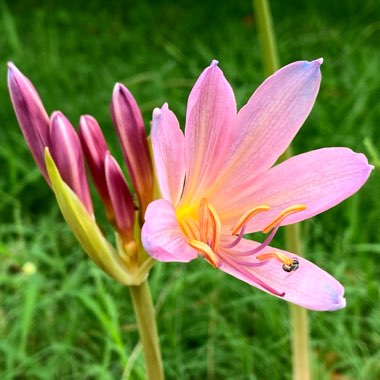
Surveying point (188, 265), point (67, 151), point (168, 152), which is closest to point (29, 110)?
point (67, 151)

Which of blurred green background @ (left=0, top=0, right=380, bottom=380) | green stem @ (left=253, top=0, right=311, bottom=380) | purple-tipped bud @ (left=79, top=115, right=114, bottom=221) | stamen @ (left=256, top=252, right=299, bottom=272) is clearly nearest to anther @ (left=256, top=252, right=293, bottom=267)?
stamen @ (left=256, top=252, right=299, bottom=272)

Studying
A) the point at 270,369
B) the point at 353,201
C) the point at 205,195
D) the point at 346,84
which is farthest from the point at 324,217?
the point at 205,195

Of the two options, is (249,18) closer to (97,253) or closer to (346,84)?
(346,84)

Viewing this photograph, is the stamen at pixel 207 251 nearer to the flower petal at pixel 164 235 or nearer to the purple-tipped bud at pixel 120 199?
the flower petal at pixel 164 235

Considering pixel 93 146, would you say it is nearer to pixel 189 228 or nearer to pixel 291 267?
pixel 189 228

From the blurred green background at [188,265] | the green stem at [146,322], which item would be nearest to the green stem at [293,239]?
the blurred green background at [188,265]

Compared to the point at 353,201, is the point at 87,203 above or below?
above
